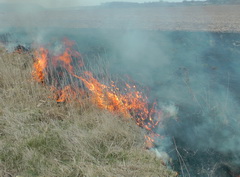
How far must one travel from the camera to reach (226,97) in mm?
4855

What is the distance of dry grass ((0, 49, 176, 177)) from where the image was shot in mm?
2822

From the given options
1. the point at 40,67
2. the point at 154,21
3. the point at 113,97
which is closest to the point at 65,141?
the point at 113,97

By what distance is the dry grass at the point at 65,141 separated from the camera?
9.26ft

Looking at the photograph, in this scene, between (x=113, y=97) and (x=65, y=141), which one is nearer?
(x=65, y=141)

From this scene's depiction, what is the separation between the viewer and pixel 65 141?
3.37 m

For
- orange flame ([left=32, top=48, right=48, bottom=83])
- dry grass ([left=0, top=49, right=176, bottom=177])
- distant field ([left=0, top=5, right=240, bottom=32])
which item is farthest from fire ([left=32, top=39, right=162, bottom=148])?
distant field ([left=0, top=5, right=240, bottom=32])

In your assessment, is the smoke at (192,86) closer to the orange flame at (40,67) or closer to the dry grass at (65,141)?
the dry grass at (65,141)

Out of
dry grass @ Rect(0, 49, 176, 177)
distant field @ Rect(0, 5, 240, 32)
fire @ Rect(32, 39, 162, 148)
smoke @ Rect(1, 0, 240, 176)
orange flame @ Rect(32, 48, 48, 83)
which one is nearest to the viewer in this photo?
dry grass @ Rect(0, 49, 176, 177)

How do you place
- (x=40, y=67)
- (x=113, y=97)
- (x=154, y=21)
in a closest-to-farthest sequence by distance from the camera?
(x=113, y=97) → (x=40, y=67) → (x=154, y=21)

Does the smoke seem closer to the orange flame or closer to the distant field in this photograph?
the orange flame

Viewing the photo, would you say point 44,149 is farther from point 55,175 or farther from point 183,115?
point 183,115

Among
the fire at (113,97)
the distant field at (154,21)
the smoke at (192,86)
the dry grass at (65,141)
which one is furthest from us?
the distant field at (154,21)

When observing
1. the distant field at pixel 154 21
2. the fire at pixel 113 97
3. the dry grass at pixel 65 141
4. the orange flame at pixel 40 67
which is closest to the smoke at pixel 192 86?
the fire at pixel 113 97

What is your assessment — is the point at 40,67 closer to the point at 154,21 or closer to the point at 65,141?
the point at 65,141
